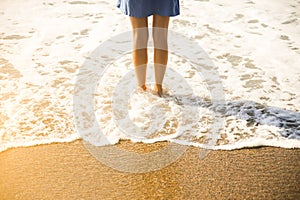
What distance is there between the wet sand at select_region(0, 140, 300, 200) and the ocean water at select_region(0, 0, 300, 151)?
0.54 feet

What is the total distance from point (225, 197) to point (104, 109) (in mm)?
1490

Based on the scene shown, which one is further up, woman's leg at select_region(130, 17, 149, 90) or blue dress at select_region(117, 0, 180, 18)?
blue dress at select_region(117, 0, 180, 18)

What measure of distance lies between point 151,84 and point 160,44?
580 mm

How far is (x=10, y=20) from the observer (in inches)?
213

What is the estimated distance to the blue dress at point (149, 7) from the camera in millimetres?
2725

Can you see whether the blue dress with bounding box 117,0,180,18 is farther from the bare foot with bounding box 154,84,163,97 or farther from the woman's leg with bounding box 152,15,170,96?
the bare foot with bounding box 154,84,163,97

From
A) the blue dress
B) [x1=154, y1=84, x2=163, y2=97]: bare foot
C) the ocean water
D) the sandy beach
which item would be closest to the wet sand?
the sandy beach

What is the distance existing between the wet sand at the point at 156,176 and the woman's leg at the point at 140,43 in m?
0.92

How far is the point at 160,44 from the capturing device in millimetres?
3066

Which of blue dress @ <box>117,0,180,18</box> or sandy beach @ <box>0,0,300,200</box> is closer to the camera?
sandy beach @ <box>0,0,300,200</box>

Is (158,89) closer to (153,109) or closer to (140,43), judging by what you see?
(153,109)

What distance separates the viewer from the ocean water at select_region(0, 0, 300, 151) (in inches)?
111

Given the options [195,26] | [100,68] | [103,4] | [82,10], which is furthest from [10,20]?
[195,26]

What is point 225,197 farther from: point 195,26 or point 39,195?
point 195,26
